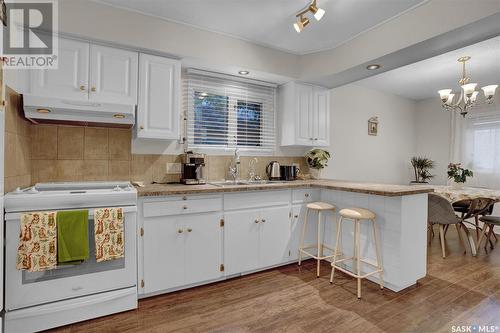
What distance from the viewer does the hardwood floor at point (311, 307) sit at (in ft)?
6.17

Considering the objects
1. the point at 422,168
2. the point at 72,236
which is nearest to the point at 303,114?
the point at 72,236

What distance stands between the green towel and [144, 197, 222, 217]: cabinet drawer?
1.51 feet

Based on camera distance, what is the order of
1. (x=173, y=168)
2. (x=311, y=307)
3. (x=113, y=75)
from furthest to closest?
(x=173, y=168)
(x=113, y=75)
(x=311, y=307)

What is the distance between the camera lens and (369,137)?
15.9 ft

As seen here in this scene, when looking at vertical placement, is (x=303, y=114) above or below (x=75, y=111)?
above

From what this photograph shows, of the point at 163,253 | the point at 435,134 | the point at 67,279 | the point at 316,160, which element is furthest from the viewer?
the point at 435,134

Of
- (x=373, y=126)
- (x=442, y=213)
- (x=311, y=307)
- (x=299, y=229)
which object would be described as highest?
(x=373, y=126)

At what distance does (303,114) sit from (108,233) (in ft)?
8.80

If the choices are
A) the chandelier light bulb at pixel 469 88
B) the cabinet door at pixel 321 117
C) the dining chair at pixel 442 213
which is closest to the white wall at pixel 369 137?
the cabinet door at pixel 321 117

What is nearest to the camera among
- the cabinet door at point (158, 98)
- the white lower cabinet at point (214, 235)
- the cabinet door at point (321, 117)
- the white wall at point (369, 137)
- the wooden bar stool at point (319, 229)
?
the white lower cabinet at point (214, 235)

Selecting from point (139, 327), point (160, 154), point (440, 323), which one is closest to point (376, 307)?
point (440, 323)

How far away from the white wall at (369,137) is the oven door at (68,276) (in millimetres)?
3104

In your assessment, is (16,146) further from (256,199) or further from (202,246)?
(256,199)

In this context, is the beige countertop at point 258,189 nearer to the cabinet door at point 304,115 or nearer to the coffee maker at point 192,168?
the coffee maker at point 192,168
